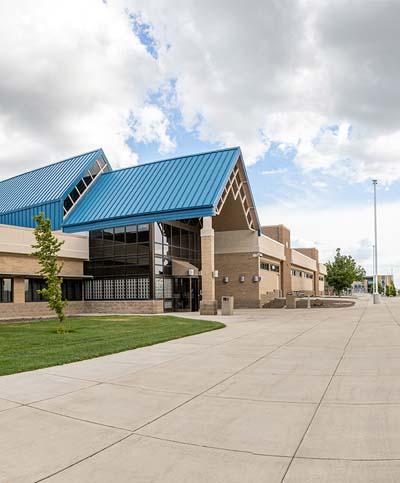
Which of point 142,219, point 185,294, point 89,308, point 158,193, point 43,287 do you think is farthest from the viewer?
point 185,294

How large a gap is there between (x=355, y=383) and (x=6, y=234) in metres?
23.7

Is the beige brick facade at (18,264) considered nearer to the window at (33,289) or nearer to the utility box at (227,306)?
the window at (33,289)

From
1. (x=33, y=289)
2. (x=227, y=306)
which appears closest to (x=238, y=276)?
(x=227, y=306)

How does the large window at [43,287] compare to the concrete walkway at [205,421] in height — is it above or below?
above

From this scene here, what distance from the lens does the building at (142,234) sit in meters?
28.2

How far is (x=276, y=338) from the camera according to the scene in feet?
47.9

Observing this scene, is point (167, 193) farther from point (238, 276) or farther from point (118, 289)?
point (238, 276)

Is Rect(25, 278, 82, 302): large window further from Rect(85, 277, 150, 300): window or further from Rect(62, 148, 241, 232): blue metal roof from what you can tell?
Rect(62, 148, 241, 232): blue metal roof

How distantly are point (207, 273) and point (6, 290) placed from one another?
39.1 ft

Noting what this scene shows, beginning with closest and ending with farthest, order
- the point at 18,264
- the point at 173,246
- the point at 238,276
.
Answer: the point at 18,264, the point at 173,246, the point at 238,276

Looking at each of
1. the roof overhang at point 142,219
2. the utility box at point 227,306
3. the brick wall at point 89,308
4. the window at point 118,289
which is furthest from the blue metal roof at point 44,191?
the utility box at point 227,306

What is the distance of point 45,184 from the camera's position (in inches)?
1449

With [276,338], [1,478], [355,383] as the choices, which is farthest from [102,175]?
[1,478]

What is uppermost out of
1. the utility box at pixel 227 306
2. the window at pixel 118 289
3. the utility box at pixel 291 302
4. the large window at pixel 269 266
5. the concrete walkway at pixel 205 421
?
the large window at pixel 269 266
